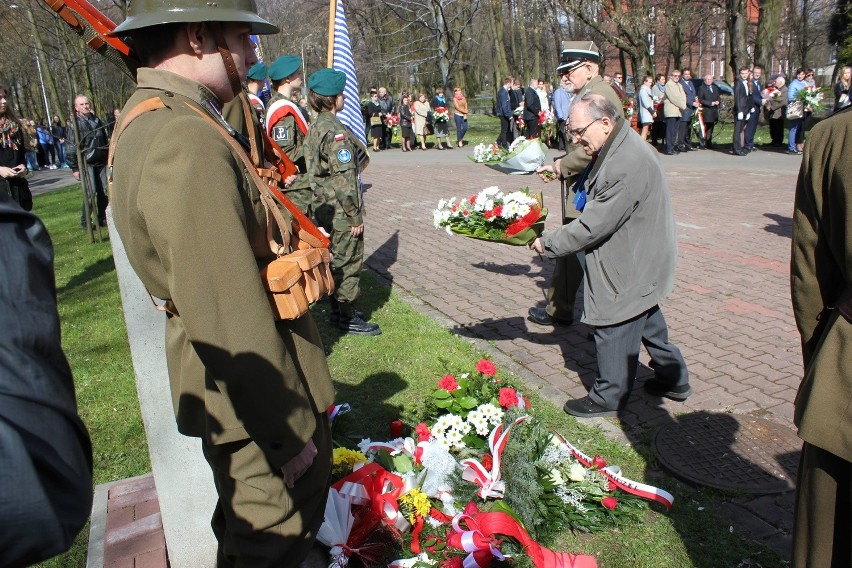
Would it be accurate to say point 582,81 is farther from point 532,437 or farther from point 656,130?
point 656,130

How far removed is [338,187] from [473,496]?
3.30m

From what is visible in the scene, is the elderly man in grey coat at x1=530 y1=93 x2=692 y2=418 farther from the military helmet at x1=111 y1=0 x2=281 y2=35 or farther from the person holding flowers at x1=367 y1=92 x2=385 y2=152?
the person holding flowers at x1=367 y1=92 x2=385 y2=152

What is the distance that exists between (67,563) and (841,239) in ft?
12.3

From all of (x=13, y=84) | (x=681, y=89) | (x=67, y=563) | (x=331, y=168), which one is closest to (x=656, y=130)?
(x=681, y=89)

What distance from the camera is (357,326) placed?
647cm

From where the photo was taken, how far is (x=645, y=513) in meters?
3.56

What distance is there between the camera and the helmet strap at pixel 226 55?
2.09 metres

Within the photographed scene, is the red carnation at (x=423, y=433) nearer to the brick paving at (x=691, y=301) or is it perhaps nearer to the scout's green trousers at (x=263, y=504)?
the brick paving at (x=691, y=301)

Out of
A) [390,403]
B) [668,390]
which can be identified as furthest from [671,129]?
[390,403]

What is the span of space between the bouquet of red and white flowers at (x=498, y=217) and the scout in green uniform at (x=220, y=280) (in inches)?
114

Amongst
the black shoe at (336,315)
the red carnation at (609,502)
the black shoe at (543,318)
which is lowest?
the red carnation at (609,502)

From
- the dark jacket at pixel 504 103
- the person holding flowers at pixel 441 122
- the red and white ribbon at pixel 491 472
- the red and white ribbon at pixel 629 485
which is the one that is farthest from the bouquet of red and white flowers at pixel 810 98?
the red and white ribbon at pixel 491 472

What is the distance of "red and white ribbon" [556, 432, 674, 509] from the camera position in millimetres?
3525

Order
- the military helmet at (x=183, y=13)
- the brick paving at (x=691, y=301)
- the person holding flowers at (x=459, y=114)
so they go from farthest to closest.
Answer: the person holding flowers at (x=459, y=114), the brick paving at (x=691, y=301), the military helmet at (x=183, y=13)
